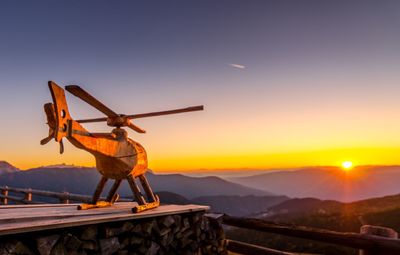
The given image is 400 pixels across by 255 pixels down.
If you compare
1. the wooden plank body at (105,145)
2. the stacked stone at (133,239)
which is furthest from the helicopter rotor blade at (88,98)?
the stacked stone at (133,239)

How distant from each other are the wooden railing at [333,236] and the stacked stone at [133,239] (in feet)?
1.36

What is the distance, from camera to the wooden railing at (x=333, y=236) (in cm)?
437

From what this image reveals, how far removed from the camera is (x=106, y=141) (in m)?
4.53

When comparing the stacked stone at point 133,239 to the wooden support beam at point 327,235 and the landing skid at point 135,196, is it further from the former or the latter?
the wooden support beam at point 327,235

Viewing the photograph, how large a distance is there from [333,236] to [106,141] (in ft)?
12.7

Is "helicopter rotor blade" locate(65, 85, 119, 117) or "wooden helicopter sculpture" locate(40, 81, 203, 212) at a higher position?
"helicopter rotor blade" locate(65, 85, 119, 117)

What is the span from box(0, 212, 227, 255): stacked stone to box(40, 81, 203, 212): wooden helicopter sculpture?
39 cm

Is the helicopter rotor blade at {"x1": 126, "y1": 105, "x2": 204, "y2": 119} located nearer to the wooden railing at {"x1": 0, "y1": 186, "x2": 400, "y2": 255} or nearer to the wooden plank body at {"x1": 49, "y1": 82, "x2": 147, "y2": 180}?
the wooden plank body at {"x1": 49, "y1": 82, "x2": 147, "y2": 180}

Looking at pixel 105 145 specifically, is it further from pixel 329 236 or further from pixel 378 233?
pixel 378 233

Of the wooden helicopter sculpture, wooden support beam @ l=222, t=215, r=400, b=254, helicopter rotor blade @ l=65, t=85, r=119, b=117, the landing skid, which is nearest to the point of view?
the wooden helicopter sculpture

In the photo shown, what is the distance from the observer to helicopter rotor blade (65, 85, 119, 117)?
395 cm

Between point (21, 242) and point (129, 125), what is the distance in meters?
2.52

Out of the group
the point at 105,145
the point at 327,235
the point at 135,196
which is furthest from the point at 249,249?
the point at 105,145

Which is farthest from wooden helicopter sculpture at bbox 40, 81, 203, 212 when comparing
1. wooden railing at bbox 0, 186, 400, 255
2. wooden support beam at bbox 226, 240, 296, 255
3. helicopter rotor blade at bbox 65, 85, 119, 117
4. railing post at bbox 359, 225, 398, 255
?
railing post at bbox 359, 225, 398, 255
